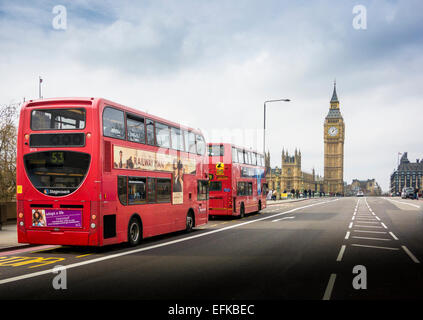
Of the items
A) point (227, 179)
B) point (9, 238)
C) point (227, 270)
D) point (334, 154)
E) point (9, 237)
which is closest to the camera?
point (227, 270)

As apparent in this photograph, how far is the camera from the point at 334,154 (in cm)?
19062

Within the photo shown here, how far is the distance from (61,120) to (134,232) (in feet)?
13.8

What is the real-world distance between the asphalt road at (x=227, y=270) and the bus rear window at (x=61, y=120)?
3474mm

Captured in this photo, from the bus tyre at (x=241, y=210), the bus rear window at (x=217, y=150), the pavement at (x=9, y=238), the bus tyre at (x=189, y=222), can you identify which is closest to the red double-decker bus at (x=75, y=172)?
the pavement at (x=9, y=238)

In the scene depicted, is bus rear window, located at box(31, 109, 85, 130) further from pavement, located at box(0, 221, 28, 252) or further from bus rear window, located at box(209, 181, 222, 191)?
bus rear window, located at box(209, 181, 222, 191)

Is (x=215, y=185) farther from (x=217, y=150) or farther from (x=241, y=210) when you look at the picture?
(x=241, y=210)

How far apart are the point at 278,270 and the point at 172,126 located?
803 centimetres

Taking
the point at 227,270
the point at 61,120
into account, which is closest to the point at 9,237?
the point at 61,120

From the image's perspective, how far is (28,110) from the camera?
11.7m

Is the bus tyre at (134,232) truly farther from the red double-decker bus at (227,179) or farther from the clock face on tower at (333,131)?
the clock face on tower at (333,131)

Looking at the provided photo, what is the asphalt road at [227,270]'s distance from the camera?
284 inches

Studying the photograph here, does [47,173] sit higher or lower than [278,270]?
higher

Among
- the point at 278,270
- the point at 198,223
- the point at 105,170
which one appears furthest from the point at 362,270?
the point at 198,223
